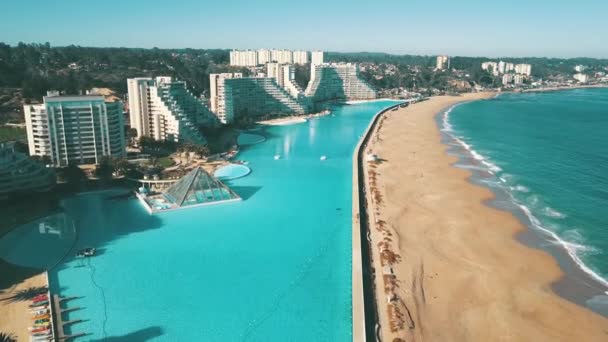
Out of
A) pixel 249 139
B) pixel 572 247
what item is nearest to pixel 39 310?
pixel 572 247

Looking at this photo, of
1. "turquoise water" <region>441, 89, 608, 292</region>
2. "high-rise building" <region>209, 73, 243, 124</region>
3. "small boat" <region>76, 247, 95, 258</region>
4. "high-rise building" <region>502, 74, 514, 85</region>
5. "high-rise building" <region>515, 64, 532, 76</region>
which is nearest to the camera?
"small boat" <region>76, 247, 95, 258</region>

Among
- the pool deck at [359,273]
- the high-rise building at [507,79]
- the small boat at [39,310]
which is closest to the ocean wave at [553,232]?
the pool deck at [359,273]

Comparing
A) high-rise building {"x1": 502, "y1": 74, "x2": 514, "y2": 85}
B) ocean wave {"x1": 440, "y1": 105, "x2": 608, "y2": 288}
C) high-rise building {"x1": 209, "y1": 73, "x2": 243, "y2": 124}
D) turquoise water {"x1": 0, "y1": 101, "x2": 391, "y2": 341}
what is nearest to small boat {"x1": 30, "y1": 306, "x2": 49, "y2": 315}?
turquoise water {"x1": 0, "y1": 101, "x2": 391, "y2": 341}

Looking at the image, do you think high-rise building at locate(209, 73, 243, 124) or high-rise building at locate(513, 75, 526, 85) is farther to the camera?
high-rise building at locate(513, 75, 526, 85)

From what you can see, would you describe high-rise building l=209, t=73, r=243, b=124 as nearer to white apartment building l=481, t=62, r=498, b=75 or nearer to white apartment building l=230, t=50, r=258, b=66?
white apartment building l=230, t=50, r=258, b=66

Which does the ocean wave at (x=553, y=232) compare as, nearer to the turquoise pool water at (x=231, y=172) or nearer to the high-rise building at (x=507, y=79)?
the turquoise pool water at (x=231, y=172)

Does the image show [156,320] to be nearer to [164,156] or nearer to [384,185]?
[384,185]
